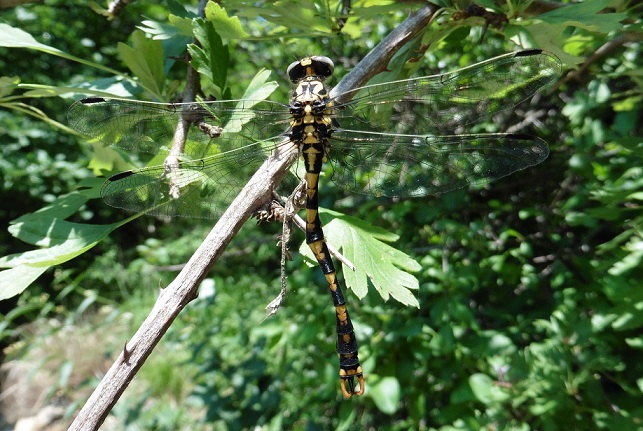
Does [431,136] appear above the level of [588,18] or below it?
below

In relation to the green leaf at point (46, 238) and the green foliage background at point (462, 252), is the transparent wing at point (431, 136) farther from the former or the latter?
the green leaf at point (46, 238)

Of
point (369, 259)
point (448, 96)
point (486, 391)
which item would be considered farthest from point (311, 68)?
point (486, 391)

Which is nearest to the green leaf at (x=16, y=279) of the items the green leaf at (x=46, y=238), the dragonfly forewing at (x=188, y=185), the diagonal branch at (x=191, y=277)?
the green leaf at (x=46, y=238)

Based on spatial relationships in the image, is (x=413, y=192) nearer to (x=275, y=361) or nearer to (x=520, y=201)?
(x=520, y=201)

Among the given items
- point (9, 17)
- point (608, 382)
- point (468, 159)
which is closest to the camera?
point (468, 159)

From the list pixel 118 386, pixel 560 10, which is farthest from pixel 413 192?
pixel 118 386

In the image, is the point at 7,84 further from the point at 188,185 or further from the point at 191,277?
the point at 191,277
